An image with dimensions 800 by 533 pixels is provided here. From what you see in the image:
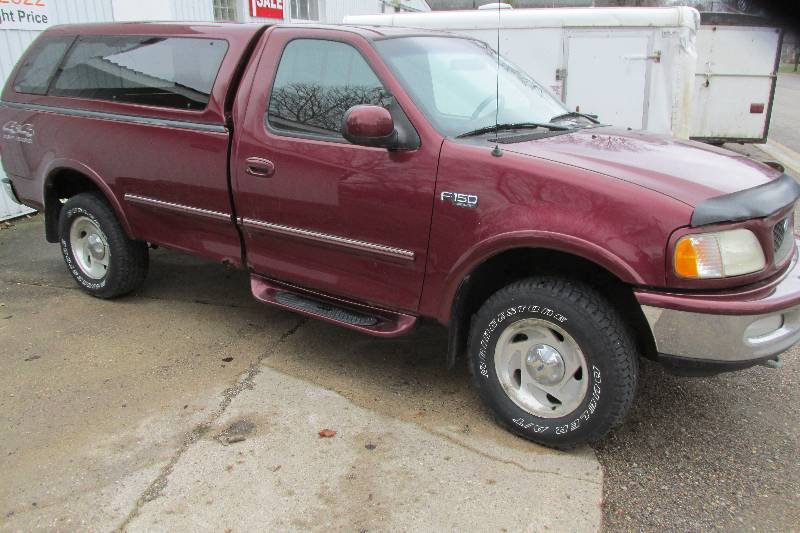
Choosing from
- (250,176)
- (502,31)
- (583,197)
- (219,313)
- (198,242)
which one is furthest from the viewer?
(502,31)

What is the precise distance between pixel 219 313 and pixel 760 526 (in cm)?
350

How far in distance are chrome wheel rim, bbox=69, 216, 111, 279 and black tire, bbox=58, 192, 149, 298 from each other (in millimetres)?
21

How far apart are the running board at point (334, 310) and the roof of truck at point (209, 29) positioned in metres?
1.44

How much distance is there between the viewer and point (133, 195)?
437 cm

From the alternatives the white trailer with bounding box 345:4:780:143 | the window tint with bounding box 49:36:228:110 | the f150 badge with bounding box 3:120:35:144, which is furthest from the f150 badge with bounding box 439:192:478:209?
the white trailer with bounding box 345:4:780:143

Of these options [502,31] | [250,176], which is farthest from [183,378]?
[502,31]

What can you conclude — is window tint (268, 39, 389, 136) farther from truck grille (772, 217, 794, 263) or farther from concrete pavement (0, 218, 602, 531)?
truck grille (772, 217, 794, 263)

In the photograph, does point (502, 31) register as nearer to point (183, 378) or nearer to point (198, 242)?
point (198, 242)

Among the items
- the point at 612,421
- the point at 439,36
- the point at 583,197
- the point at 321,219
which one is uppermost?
the point at 439,36

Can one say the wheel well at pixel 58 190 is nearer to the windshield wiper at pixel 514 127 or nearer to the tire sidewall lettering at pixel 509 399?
the windshield wiper at pixel 514 127

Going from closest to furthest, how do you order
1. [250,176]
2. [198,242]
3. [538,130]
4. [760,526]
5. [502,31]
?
[760,526], [538,130], [250,176], [198,242], [502,31]

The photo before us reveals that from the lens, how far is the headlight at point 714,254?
2.59m

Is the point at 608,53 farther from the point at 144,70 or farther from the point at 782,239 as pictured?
the point at 144,70

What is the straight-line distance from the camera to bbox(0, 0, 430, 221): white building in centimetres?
677
